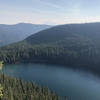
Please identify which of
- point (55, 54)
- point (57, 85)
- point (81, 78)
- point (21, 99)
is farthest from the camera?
point (55, 54)

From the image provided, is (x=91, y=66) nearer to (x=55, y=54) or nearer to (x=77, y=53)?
(x=77, y=53)

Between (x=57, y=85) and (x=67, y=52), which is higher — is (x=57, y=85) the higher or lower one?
the lower one

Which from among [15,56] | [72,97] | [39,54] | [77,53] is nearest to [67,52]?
[77,53]

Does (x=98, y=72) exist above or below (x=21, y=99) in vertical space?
below

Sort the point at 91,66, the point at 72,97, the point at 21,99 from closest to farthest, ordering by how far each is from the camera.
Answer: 1. the point at 21,99
2. the point at 72,97
3. the point at 91,66

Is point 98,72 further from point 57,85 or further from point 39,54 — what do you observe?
point 39,54

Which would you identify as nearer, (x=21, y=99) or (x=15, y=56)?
(x=21, y=99)

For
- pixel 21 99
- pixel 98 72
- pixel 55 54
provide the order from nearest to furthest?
pixel 21 99 → pixel 98 72 → pixel 55 54

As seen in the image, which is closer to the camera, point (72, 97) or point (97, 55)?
point (72, 97)

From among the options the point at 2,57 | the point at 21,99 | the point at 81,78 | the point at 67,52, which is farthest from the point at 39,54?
the point at 21,99
